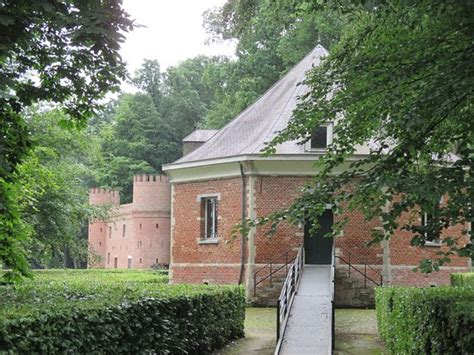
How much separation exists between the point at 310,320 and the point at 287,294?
50.4 inches

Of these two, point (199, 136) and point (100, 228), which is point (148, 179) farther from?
point (199, 136)

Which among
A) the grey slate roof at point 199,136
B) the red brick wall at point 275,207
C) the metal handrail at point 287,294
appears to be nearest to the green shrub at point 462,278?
the metal handrail at point 287,294

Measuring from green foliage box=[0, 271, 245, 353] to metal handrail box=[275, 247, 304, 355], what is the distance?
1139 mm

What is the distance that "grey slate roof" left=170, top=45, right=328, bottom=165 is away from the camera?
23375mm

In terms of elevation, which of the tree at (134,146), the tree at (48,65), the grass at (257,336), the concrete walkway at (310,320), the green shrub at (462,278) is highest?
the tree at (134,146)

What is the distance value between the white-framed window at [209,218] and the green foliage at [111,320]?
33.9 feet

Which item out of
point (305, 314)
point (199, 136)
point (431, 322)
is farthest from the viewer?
point (199, 136)

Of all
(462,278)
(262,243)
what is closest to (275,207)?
(262,243)

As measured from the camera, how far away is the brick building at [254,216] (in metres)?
22.4

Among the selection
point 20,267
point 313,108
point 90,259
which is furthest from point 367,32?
point 90,259

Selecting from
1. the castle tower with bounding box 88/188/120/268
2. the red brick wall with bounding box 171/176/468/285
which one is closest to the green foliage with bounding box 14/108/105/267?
the red brick wall with bounding box 171/176/468/285

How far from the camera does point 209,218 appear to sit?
2455 cm

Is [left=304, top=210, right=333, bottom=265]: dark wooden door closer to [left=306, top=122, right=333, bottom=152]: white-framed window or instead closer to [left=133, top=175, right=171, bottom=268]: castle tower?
[left=306, top=122, right=333, bottom=152]: white-framed window

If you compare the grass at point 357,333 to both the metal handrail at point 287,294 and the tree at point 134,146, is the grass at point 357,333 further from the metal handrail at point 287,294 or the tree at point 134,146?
the tree at point 134,146
